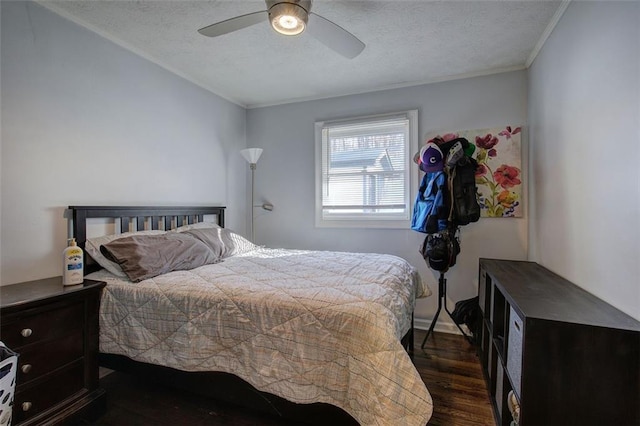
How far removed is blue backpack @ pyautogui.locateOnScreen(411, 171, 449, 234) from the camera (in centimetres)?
252

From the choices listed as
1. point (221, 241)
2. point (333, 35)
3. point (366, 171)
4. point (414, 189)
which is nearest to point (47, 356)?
point (221, 241)

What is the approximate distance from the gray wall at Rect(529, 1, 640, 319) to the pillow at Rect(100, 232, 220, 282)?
2416mm

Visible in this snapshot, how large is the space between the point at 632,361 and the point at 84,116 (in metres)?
3.20

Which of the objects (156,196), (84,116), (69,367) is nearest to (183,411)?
(69,367)

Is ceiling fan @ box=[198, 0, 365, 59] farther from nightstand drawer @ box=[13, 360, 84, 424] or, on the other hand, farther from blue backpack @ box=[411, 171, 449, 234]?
nightstand drawer @ box=[13, 360, 84, 424]

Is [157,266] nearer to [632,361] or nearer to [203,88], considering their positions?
[203,88]

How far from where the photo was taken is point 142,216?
247 centimetres

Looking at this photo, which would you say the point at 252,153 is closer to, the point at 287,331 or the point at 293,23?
the point at 293,23

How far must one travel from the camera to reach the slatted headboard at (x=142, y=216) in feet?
6.57

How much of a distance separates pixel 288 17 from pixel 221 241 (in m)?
1.85

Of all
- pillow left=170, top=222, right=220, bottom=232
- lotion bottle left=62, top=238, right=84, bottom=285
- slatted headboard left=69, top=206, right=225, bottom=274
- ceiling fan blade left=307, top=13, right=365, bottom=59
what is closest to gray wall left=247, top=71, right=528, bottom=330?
slatted headboard left=69, top=206, right=225, bottom=274

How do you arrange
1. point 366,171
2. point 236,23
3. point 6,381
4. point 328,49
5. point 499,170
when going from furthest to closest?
point 366,171, point 499,170, point 328,49, point 236,23, point 6,381

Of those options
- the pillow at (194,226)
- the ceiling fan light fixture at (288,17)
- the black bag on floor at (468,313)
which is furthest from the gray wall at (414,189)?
the ceiling fan light fixture at (288,17)

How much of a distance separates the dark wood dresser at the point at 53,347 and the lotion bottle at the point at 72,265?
1.9 inches
